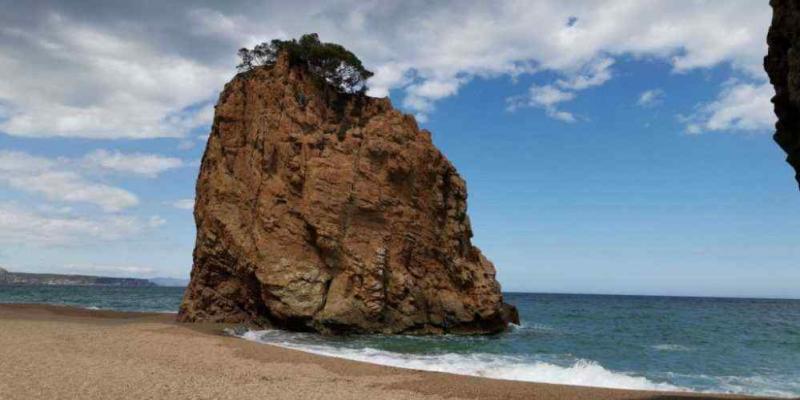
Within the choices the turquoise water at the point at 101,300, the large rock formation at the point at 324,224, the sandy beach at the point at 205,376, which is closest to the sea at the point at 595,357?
the large rock formation at the point at 324,224

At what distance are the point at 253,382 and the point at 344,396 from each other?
244 centimetres

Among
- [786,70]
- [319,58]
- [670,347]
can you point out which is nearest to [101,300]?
[319,58]

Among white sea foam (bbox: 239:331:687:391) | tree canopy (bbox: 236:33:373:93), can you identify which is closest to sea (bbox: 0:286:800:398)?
white sea foam (bbox: 239:331:687:391)

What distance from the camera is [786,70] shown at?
8578mm

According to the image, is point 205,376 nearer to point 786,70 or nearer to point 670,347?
point 786,70

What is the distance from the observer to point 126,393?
35.5 feet

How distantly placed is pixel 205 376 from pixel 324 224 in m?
15.5

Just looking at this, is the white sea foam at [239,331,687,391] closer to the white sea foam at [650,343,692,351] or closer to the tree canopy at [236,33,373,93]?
the white sea foam at [650,343,692,351]

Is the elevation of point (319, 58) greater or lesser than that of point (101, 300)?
greater

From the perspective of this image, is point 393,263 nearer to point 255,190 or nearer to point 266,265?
point 266,265

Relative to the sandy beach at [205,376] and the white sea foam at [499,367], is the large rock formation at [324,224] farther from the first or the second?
the sandy beach at [205,376]

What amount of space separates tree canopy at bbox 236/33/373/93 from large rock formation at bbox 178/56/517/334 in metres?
1.76

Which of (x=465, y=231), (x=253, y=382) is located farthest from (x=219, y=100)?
(x=253, y=382)

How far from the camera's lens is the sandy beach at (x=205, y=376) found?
11.2 meters
